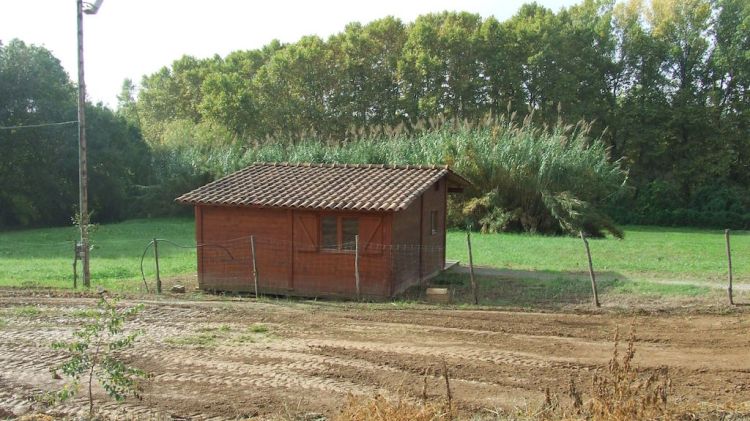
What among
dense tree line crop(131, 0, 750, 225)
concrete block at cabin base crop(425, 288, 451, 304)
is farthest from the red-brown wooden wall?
dense tree line crop(131, 0, 750, 225)

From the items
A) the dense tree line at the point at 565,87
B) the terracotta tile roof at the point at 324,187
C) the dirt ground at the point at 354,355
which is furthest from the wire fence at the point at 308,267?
the dense tree line at the point at 565,87

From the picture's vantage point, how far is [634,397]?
6.86 meters

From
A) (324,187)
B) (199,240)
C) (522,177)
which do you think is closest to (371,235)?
(324,187)

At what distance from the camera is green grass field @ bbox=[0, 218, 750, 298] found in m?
19.0

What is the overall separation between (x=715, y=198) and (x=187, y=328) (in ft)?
147

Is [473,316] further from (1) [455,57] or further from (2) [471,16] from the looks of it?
(2) [471,16]

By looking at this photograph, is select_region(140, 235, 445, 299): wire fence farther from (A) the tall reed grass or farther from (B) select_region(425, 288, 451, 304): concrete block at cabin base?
(A) the tall reed grass

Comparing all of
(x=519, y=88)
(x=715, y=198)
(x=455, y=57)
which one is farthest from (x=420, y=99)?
(x=715, y=198)

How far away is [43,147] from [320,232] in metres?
32.8

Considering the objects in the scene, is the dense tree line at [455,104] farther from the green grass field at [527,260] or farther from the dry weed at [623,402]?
the dry weed at [623,402]

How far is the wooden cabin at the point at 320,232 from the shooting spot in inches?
683

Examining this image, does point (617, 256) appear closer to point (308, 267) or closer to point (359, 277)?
point (359, 277)

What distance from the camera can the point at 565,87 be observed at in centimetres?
4938

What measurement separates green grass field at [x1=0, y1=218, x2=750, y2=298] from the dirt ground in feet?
15.6
